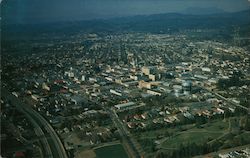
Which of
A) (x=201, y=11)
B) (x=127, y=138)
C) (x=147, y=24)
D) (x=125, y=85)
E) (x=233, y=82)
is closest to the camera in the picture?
(x=127, y=138)

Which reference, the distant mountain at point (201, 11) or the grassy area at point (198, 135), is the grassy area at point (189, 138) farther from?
the distant mountain at point (201, 11)

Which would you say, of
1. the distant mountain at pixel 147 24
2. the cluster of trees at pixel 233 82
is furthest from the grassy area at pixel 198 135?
the distant mountain at pixel 147 24

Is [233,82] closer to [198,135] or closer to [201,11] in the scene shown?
[201,11]

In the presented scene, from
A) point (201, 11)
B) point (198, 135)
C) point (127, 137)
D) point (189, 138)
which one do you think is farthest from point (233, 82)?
point (127, 137)

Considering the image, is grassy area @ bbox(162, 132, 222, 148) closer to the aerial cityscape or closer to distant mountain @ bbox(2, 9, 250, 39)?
the aerial cityscape

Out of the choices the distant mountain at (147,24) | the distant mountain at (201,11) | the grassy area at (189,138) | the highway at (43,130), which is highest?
the distant mountain at (201,11)

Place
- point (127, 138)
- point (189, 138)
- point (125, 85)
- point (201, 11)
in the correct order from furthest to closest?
point (201, 11) < point (125, 85) < point (189, 138) < point (127, 138)
